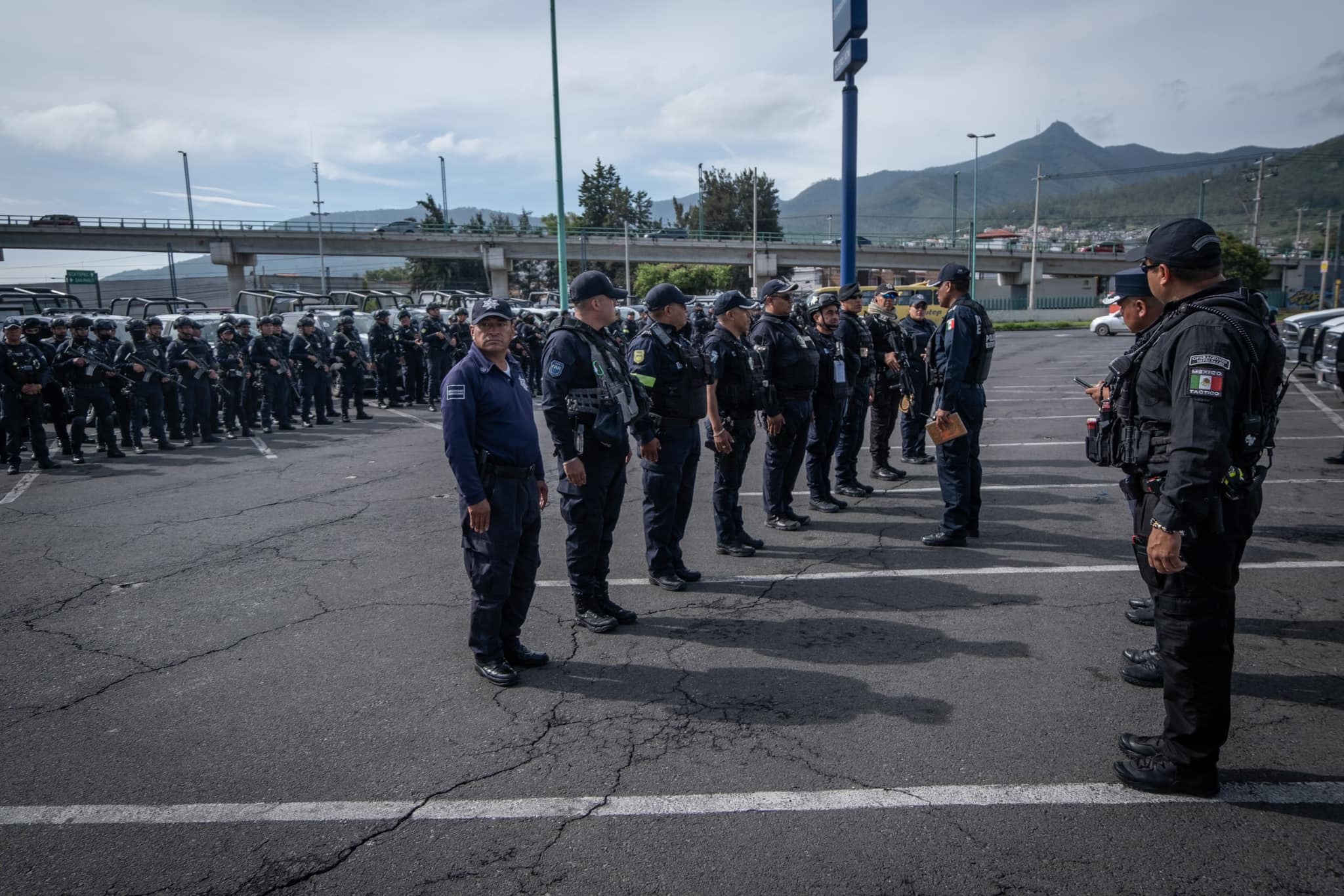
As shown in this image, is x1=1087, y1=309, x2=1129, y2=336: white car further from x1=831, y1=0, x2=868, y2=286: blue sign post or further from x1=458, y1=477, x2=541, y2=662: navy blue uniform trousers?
x1=458, y1=477, x2=541, y2=662: navy blue uniform trousers

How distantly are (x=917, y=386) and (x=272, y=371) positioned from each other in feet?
33.4

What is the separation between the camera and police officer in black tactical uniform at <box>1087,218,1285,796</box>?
9.55ft

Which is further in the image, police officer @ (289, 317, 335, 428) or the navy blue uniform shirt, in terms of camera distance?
police officer @ (289, 317, 335, 428)

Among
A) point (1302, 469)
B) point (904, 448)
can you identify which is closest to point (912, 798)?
point (904, 448)

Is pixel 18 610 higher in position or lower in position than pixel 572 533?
lower

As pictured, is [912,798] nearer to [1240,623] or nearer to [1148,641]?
[1148,641]

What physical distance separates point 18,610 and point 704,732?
472 centimetres

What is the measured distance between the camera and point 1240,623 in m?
4.71

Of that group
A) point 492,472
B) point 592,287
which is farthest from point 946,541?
point 492,472

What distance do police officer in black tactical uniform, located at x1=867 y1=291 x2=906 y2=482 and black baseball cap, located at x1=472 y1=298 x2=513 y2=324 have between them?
5752 millimetres

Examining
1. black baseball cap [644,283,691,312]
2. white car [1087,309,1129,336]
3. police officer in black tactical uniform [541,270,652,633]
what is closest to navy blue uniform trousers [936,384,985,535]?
black baseball cap [644,283,691,312]

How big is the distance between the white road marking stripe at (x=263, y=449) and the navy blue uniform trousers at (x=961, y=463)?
8814mm

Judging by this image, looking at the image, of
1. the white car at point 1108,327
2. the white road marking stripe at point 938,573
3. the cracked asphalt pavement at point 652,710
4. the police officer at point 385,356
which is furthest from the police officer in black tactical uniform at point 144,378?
the white car at point 1108,327

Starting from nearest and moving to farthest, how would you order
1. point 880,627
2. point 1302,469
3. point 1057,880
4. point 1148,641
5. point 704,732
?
point 1057,880, point 704,732, point 1148,641, point 880,627, point 1302,469
